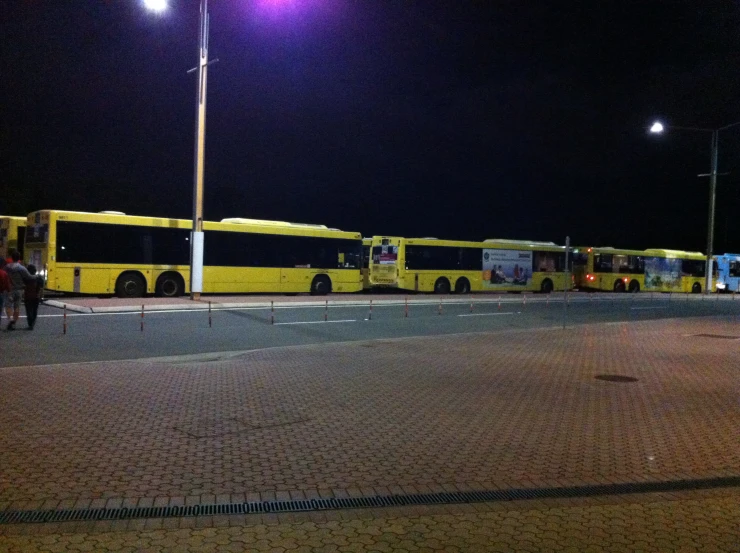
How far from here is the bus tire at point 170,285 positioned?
2719 centimetres

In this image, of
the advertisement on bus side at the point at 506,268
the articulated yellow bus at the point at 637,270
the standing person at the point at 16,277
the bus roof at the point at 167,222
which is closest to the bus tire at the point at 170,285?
the bus roof at the point at 167,222

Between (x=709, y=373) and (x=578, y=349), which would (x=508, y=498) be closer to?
(x=709, y=373)

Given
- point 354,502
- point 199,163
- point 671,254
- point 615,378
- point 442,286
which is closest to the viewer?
point 354,502

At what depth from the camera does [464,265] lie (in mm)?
38281

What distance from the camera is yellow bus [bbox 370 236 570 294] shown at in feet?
118

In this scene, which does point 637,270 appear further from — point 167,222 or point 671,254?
point 167,222

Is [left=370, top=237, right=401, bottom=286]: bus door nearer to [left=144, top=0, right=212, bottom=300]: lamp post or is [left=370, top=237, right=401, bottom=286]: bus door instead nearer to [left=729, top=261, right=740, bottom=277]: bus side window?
[left=144, top=0, right=212, bottom=300]: lamp post

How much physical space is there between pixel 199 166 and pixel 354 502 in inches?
876

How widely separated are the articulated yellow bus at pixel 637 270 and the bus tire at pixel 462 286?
1029 centimetres

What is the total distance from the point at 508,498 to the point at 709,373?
8.47 metres

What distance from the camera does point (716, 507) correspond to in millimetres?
5688

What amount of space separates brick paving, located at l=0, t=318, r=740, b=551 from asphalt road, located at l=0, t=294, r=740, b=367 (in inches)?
91.9

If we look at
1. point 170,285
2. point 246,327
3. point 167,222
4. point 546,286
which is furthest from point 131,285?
point 546,286

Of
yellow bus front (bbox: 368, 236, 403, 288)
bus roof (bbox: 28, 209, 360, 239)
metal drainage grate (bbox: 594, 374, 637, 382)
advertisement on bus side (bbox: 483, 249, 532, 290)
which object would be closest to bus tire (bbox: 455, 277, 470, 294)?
advertisement on bus side (bbox: 483, 249, 532, 290)
